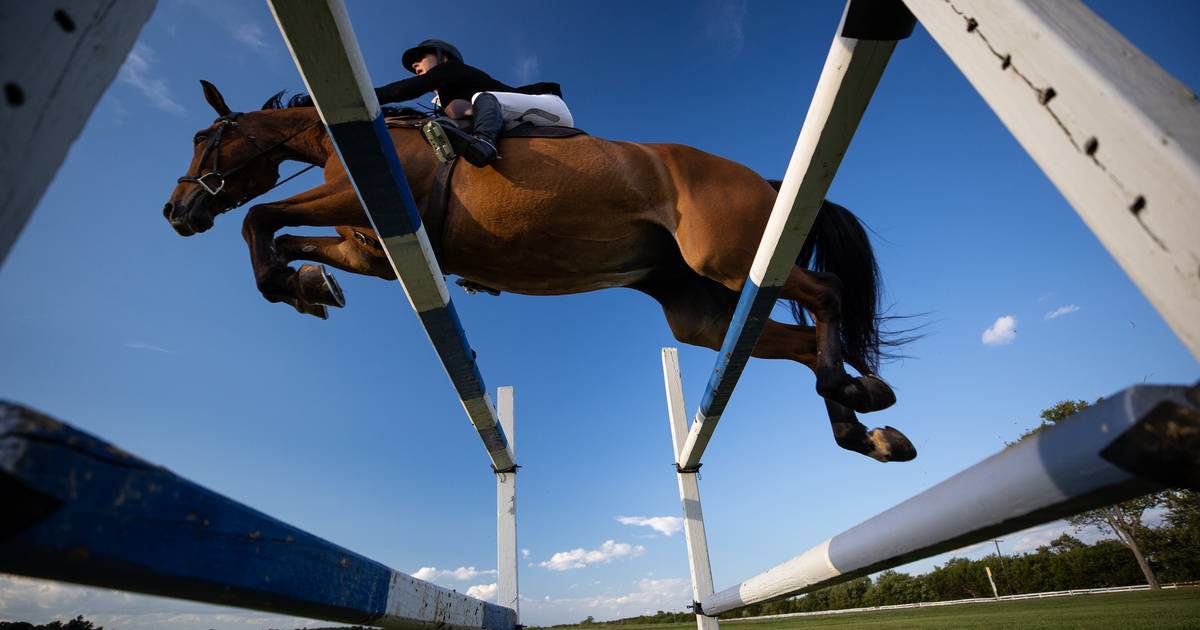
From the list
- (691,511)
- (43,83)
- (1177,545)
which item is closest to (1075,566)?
(1177,545)

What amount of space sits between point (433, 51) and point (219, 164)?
1113 millimetres

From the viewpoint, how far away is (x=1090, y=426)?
447 millimetres

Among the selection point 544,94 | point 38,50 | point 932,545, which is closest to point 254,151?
point 544,94

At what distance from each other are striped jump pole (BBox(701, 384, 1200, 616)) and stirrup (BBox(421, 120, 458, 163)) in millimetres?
1576

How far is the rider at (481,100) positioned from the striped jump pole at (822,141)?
3.35ft

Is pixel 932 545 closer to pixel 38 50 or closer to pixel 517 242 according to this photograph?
pixel 38 50

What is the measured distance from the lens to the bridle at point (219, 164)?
229cm

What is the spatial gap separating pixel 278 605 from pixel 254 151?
8.06 ft

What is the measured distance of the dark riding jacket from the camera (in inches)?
87.5

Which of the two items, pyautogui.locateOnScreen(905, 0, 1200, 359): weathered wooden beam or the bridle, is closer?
pyautogui.locateOnScreen(905, 0, 1200, 359): weathered wooden beam

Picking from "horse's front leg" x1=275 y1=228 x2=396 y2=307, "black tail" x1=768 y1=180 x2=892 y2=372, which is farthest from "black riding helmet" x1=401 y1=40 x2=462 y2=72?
"black tail" x1=768 y1=180 x2=892 y2=372

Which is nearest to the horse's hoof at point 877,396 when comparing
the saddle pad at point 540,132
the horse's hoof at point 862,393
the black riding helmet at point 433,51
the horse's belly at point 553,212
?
the horse's hoof at point 862,393

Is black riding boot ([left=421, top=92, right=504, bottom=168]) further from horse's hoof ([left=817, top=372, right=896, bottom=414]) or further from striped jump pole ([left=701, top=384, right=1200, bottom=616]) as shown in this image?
striped jump pole ([left=701, top=384, right=1200, bottom=616])

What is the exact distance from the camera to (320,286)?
1.84m
